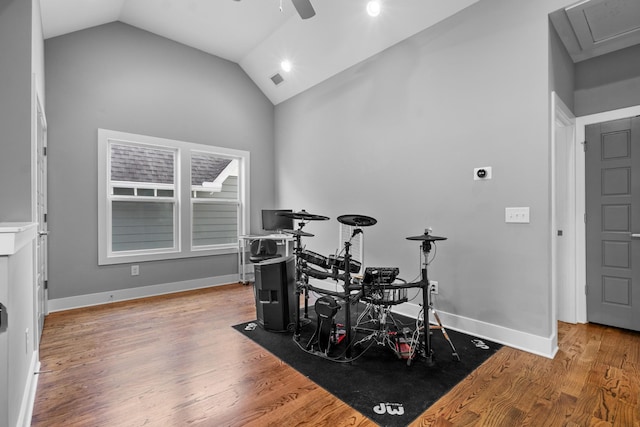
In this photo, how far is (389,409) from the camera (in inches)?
71.2

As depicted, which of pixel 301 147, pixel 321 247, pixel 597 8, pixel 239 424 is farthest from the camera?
pixel 301 147

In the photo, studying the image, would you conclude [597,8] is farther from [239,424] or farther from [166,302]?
[166,302]

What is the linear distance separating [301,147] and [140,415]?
3994mm

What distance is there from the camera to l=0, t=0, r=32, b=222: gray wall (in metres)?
2.01

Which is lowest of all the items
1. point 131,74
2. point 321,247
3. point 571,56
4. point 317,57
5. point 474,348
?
point 474,348

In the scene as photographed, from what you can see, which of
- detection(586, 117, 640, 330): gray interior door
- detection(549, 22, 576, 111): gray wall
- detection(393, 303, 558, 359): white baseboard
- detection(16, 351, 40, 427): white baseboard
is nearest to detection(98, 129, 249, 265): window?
detection(16, 351, 40, 427): white baseboard

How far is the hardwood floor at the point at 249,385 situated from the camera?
1.75 meters

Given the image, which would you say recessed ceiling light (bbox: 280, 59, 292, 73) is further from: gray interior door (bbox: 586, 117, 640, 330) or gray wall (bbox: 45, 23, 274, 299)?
gray interior door (bbox: 586, 117, 640, 330)

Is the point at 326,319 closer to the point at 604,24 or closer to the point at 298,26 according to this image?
the point at 604,24

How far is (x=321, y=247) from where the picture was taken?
4.69 m

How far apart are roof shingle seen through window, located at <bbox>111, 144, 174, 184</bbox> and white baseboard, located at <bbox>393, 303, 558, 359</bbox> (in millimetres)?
4085

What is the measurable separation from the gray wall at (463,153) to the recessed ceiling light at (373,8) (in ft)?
1.38

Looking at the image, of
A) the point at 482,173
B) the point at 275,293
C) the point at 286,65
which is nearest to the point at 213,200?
the point at 286,65

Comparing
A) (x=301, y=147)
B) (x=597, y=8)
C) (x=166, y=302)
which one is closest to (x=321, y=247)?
(x=301, y=147)
